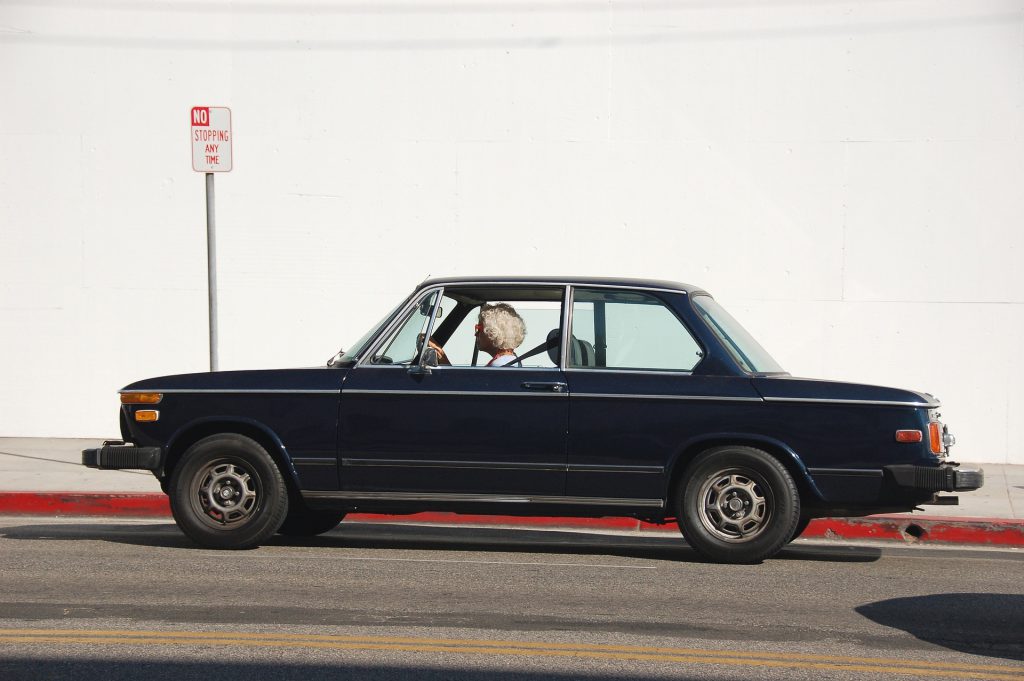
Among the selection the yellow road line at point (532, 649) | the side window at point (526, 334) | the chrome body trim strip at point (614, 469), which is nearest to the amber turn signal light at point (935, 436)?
the chrome body trim strip at point (614, 469)

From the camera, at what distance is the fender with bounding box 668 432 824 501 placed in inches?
288

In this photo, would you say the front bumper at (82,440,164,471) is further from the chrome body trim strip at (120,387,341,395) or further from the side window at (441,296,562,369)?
the side window at (441,296,562,369)

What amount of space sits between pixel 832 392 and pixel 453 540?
Answer: 2.81 meters

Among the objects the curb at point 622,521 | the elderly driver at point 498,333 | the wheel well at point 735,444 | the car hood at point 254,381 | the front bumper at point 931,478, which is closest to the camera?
the front bumper at point 931,478

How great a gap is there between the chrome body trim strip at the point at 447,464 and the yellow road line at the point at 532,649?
223cm

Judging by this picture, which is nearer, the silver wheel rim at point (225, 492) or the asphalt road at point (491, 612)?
the asphalt road at point (491, 612)

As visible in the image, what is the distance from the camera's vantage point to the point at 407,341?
25.8 feet

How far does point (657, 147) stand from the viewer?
45.0ft

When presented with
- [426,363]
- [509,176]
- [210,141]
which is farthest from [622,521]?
[509,176]

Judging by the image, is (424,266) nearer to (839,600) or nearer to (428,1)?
(428,1)

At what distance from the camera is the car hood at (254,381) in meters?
7.74

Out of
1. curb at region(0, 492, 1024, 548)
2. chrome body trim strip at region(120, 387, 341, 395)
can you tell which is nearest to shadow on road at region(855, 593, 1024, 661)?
curb at region(0, 492, 1024, 548)

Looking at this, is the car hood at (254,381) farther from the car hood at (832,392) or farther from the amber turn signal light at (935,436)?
the amber turn signal light at (935,436)

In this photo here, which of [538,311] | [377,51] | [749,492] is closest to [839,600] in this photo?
[749,492]
